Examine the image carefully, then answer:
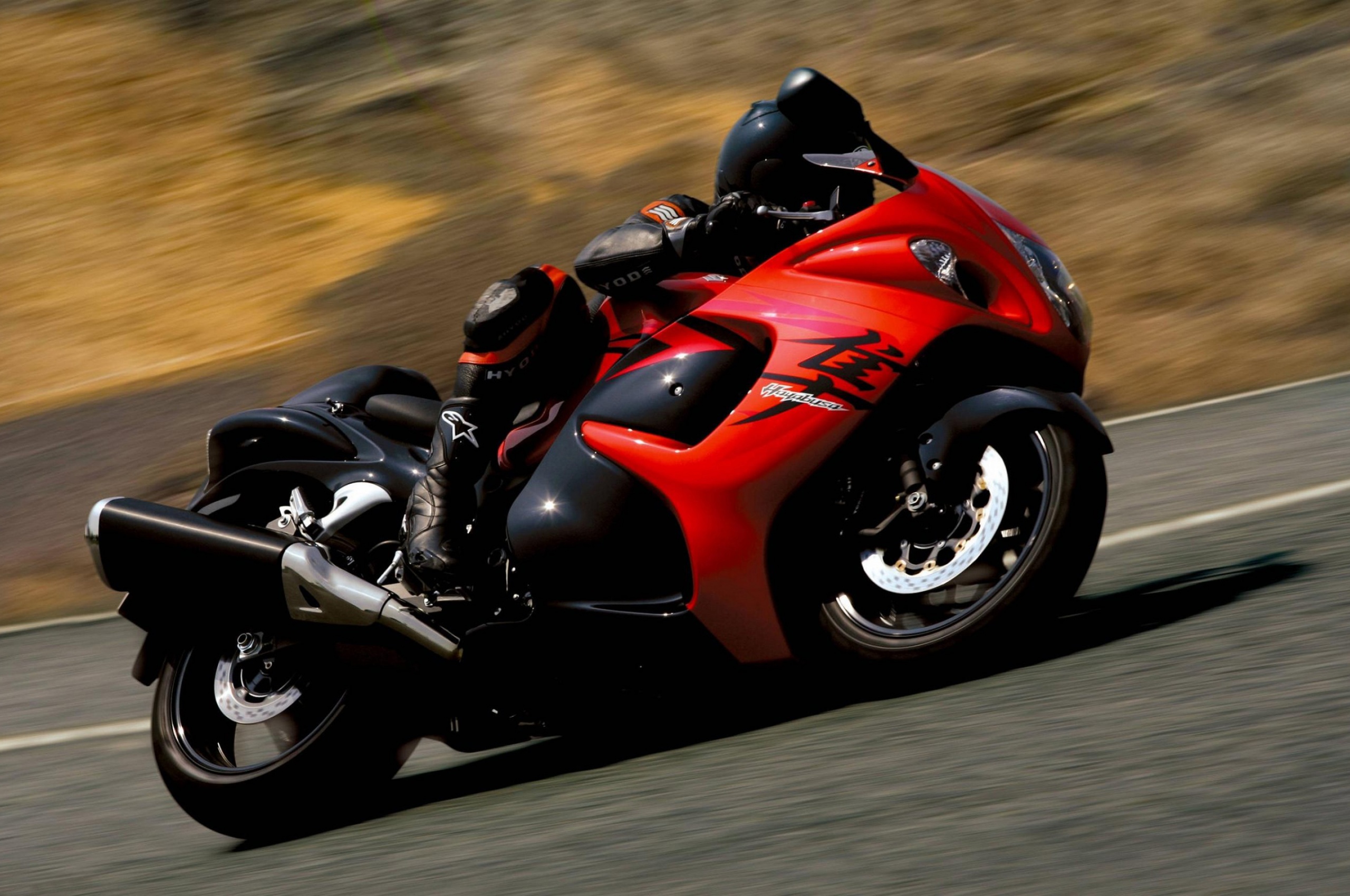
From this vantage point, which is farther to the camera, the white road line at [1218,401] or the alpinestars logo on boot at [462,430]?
the white road line at [1218,401]

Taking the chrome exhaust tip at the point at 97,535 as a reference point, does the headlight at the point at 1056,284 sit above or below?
above

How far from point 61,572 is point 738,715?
19.9 feet

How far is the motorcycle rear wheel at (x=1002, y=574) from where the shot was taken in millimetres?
4148

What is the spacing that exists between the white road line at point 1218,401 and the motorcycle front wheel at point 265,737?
5.38 metres

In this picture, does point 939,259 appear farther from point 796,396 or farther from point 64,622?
point 64,622

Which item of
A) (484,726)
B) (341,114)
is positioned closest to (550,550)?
(484,726)

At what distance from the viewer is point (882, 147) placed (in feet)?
14.1

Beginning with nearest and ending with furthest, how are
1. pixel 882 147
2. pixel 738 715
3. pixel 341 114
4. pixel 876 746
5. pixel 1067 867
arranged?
1. pixel 1067 867
2. pixel 876 746
3. pixel 882 147
4. pixel 738 715
5. pixel 341 114

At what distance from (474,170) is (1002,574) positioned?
13.7 m

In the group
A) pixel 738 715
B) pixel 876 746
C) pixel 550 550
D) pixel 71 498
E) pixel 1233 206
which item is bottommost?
pixel 71 498

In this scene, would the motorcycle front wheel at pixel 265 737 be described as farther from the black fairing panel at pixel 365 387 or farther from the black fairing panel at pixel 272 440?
the black fairing panel at pixel 365 387

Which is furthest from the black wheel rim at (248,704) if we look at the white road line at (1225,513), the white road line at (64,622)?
the white road line at (64,622)

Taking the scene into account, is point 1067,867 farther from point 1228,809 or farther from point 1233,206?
point 1233,206

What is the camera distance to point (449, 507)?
438 cm
